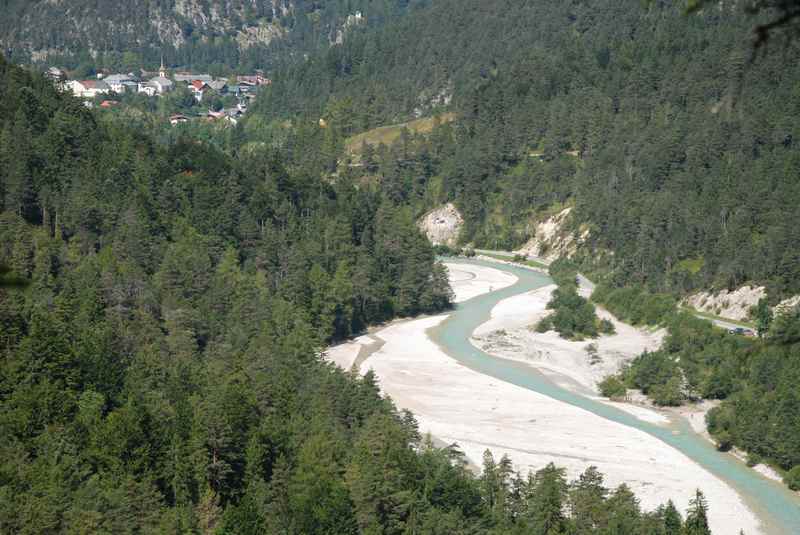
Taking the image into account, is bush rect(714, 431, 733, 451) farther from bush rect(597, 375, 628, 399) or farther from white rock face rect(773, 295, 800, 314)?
white rock face rect(773, 295, 800, 314)

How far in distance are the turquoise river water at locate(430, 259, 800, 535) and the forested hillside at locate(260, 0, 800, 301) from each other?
17.3m

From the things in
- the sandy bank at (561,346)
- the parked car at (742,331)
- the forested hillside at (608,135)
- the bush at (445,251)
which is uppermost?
the forested hillside at (608,135)

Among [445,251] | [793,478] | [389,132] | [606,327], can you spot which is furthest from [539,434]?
[389,132]

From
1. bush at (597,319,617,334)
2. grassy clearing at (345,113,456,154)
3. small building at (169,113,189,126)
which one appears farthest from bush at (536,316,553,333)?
small building at (169,113,189,126)

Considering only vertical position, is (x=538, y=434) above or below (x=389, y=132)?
below

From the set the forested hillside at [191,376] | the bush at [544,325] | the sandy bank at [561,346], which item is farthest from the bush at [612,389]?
the forested hillside at [191,376]

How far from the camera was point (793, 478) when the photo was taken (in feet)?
150

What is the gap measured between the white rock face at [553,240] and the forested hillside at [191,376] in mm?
28579

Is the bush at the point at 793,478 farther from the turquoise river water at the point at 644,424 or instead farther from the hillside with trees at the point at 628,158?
the hillside with trees at the point at 628,158

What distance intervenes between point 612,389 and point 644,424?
6.79 m

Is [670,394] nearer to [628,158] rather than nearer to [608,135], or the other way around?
[628,158]

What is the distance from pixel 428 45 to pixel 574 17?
2815cm

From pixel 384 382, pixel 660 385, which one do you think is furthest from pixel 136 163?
pixel 660 385

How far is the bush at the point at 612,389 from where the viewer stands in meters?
62.4
